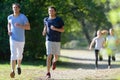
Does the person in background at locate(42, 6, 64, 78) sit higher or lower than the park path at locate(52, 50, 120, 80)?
higher

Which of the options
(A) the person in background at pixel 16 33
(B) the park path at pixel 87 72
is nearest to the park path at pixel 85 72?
(B) the park path at pixel 87 72

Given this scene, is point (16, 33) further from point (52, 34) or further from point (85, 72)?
point (85, 72)

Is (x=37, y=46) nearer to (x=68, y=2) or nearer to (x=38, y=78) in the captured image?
(x=68, y=2)

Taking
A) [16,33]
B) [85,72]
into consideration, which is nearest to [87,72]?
[85,72]

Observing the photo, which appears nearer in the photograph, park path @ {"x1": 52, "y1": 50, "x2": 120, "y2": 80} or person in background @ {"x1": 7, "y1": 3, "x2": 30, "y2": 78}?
person in background @ {"x1": 7, "y1": 3, "x2": 30, "y2": 78}

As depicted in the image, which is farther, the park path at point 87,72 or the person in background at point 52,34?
the park path at point 87,72

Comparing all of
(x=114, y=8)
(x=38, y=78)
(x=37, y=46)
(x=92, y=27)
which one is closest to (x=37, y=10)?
(x=37, y=46)

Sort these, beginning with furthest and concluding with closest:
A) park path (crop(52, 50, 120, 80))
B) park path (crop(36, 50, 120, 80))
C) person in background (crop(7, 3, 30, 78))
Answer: park path (crop(52, 50, 120, 80)) → park path (crop(36, 50, 120, 80)) → person in background (crop(7, 3, 30, 78))

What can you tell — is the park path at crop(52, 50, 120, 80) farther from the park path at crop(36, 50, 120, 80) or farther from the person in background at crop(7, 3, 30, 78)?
the person in background at crop(7, 3, 30, 78)

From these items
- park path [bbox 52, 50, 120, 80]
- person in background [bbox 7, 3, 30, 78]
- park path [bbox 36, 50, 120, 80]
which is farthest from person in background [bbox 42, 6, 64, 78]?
park path [bbox 52, 50, 120, 80]

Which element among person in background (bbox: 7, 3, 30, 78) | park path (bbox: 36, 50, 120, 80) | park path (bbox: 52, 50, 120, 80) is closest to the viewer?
person in background (bbox: 7, 3, 30, 78)

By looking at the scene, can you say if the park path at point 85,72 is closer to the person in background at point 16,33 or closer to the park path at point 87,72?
the park path at point 87,72

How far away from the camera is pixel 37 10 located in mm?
23016

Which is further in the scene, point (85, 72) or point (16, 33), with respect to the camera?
point (85, 72)
